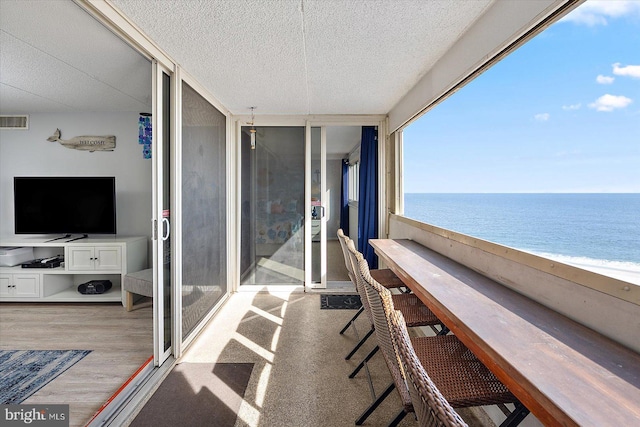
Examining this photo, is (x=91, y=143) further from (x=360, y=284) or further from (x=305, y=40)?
(x=360, y=284)

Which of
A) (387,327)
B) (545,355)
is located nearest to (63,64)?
(387,327)

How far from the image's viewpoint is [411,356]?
2.40 ft

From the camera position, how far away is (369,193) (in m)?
4.05

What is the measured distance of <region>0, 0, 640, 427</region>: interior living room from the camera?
116 centimetres

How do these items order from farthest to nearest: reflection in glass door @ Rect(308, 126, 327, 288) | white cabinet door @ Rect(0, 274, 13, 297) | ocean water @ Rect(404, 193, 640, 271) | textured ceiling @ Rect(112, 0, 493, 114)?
reflection in glass door @ Rect(308, 126, 327, 288)
white cabinet door @ Rect(0, 274, 13, 297)
textured ceiling @ Rect(112, 0, 493, 114)
ocean water @ Rect(404, 193, 640, 271)

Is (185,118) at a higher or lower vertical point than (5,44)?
lower

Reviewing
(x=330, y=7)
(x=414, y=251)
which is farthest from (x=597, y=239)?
(x=330, y=7)

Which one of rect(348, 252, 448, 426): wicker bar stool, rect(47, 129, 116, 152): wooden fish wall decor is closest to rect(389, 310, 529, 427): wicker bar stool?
rect(348, 252, 448, 426): wicker bar stool

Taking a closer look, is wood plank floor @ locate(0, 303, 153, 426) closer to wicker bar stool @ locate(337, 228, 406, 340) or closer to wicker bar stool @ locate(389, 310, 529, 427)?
wicker bar stool @ locate(337, 228, 406, 340)

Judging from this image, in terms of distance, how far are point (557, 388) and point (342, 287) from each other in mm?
3317

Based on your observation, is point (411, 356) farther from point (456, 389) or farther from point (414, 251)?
point (414, 251)

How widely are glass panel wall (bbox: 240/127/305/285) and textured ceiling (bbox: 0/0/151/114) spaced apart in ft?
4.53

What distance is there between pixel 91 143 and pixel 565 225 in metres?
4.59

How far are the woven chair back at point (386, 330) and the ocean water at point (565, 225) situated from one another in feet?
2.43
